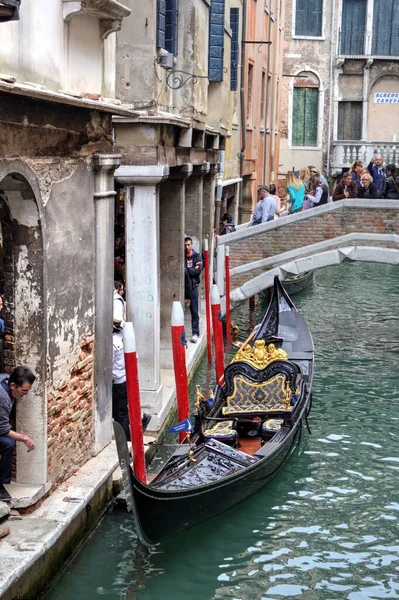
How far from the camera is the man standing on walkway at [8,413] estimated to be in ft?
16.1

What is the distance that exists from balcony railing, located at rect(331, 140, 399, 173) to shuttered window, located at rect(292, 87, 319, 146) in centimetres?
63

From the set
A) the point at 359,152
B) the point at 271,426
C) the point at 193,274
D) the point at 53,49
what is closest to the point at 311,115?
the point at 359,152

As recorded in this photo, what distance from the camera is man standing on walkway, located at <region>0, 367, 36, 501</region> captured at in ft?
16.1

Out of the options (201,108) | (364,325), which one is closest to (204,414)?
(201,108)

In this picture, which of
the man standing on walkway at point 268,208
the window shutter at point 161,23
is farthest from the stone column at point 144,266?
the man standing on walkway at point 268,208

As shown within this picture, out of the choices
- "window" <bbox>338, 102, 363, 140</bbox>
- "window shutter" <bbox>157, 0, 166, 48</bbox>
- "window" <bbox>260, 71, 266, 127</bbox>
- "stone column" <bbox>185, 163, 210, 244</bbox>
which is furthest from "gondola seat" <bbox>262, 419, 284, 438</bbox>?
"window" <bbox>338, 102, 363, 140</bbox>

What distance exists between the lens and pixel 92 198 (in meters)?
5.92

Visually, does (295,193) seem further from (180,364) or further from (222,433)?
(222,433)

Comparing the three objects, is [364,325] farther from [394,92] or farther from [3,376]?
[394,92]

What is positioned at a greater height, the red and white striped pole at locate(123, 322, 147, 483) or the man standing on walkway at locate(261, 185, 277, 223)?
the man standing on walkway at locate(261, 185, 277, 223)

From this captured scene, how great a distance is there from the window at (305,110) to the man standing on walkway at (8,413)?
56.7 ft

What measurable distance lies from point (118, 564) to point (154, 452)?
63.8 inches

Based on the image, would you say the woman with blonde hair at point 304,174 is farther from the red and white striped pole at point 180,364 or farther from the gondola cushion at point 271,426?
the gondola cushion at point 271,426

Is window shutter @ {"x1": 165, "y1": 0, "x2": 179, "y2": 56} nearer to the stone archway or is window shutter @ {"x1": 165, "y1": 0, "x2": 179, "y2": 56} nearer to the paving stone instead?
the stone archway
